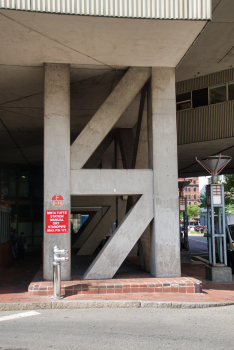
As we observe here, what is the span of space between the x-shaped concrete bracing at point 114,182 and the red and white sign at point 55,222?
70cm

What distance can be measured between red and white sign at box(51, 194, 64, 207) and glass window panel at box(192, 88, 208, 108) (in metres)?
8.95

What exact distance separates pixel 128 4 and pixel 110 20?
1.62 feet

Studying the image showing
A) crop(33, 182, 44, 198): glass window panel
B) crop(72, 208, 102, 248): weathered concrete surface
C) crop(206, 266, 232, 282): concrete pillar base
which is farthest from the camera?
crop(33, 182, 44, 198): glass window panel

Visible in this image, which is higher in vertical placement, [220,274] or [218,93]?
[218,93]

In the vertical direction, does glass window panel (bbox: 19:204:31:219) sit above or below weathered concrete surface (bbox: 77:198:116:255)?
above

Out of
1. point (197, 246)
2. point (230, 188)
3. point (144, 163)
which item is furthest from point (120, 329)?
point (230, 188)

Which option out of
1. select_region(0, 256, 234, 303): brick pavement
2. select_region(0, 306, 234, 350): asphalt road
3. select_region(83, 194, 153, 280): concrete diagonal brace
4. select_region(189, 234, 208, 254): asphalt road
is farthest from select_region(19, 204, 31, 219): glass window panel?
select_region(0, 306, 234, 350): asphalt road

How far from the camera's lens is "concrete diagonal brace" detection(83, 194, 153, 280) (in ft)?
31.0

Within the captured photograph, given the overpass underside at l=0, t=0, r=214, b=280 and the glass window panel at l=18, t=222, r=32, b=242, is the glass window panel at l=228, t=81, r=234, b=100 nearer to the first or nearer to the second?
the overpass underside at l=0, t=0, r=214, b=280

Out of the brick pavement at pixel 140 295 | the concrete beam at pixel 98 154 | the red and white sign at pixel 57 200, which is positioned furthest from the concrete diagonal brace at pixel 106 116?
the concrete beam at pixel 98 154

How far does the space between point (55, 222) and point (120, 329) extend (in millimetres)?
4128

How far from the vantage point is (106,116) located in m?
10.1

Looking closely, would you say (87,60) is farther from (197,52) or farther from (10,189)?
(10,189)

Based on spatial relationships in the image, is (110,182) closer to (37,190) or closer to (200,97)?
(200,97)
